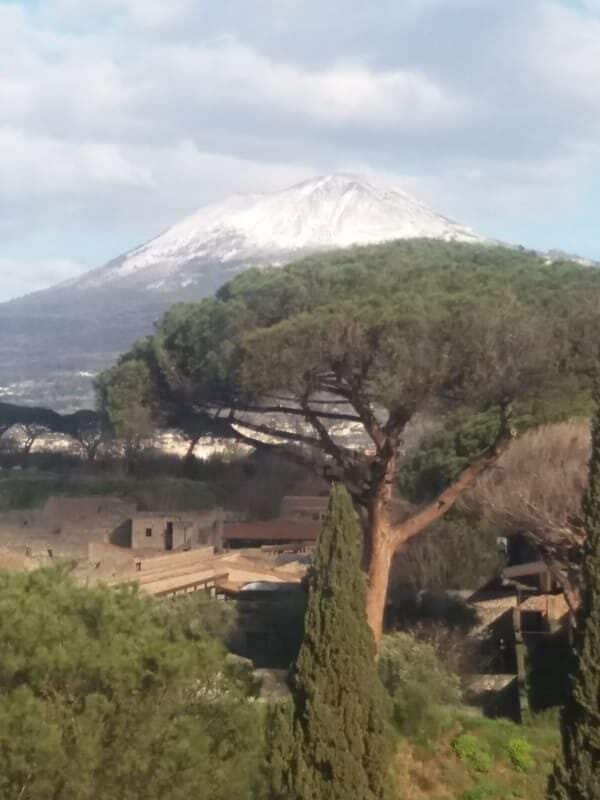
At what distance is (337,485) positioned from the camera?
33.2ft

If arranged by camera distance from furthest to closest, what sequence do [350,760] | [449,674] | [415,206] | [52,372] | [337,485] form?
1. [415,206]
2. [52,372]
3. [449,674]
4. [337,485]
5. [350,760]

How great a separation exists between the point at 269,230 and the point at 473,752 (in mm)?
60845

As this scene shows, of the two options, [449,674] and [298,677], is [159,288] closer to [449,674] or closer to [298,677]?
[449,674]

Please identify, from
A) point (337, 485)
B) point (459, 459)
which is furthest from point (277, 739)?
point (459, 459)

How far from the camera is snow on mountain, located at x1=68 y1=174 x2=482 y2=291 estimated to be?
61.2m

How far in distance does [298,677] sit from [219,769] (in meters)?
1.60

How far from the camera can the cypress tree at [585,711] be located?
Result: 8.35 meters

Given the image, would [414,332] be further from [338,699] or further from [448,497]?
[338,699]

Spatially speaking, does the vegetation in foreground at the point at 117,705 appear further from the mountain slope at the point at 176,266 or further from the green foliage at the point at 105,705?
the mountain slope at the point at 176,266

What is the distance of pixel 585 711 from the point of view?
8.41 m

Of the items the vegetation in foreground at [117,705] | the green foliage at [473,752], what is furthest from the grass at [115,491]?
the vegetation in foreground at [117,705]

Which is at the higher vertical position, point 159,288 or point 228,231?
point 228,231

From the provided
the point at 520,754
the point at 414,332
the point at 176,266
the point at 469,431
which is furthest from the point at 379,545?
the point at 176,266

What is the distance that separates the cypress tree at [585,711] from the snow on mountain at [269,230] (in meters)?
46.8
